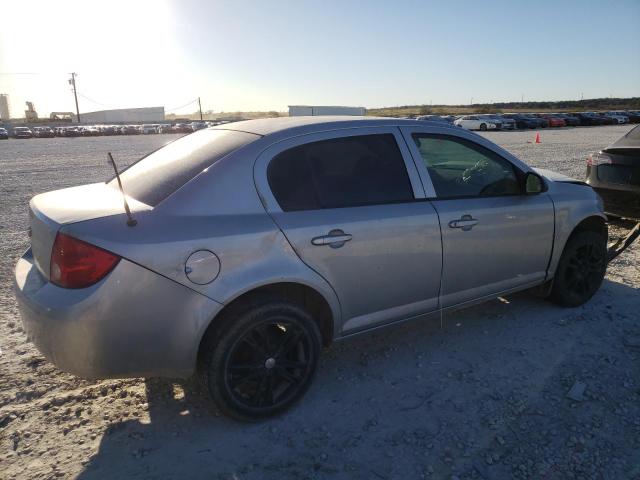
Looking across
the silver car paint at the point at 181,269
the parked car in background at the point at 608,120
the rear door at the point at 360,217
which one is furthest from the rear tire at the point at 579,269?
the parked car in background at the point at 608,120

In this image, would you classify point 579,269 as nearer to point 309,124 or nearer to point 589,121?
point 309,124

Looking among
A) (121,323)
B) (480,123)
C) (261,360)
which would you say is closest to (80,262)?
(121,323)

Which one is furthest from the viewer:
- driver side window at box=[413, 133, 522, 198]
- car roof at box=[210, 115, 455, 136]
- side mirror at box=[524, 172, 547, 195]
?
side mirror at box=[524, 172, 547, 195]

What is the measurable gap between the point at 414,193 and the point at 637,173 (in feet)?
14.0

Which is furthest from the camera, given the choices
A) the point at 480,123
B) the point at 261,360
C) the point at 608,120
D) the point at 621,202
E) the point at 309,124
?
the point at 608,120

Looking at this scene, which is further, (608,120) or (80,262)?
(608,120)

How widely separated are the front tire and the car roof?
3.63 ft

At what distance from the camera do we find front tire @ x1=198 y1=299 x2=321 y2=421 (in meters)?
2.71

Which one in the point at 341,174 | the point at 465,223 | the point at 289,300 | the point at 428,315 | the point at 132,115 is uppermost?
the point at 132,115

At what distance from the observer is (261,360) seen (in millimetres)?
2871

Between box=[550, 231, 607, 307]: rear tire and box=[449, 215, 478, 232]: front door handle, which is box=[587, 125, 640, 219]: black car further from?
box=[449, 215, 478, 232]: front door handle

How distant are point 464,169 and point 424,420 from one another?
2002 millimetres

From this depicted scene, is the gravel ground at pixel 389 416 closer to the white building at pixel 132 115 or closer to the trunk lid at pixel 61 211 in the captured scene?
the trunk lid at pixel 61 211

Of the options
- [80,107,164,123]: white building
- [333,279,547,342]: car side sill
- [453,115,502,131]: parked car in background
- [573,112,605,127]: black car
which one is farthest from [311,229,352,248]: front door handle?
[80,107,164,123]: white building
